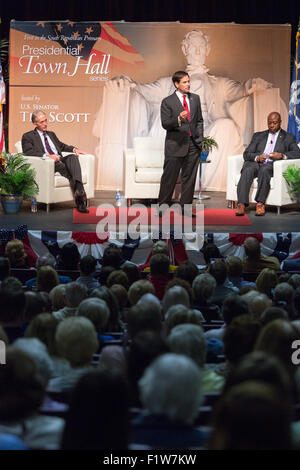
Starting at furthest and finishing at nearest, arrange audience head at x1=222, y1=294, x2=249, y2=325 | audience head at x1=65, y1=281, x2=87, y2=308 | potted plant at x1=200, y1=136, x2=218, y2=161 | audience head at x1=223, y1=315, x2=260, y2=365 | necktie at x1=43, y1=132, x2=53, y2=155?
potted plant at x1=200, y1=136, x2=218, y2=161 < necktie at x1=43, y1=132, x2=53, y2=155 < audience head at x1=65, y1=281, x2=87, y2=308 < audience head at x1=222, y1=294, x2=249, y2=325 < audience head at x1=223, y1=315, x2=260, y2=365

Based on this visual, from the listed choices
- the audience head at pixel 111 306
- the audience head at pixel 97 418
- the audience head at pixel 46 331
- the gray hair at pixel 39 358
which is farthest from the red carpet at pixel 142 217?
the audience head at pixel 97 418

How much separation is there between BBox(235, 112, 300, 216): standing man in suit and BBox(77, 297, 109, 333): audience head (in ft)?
14.1

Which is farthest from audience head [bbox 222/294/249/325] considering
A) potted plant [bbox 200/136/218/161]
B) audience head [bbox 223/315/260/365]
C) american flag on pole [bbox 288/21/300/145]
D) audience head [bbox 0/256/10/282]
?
american flag on pole [bbox 288/21/300/145]

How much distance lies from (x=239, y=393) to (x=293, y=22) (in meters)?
8.30

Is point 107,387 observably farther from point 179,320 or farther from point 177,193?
point 177,193

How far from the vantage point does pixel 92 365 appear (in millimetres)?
2771

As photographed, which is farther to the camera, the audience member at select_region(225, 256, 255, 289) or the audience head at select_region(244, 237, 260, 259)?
the audience head at select_region(244, 237, 260, 259)

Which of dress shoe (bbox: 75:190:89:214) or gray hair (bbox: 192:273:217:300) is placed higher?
dress shoe (bbox: 75:190:89:214)

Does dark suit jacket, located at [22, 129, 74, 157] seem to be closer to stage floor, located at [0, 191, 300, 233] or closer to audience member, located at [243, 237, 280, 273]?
stage floor, located at [0, 191, 300, 233]

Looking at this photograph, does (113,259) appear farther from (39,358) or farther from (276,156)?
(276,156)

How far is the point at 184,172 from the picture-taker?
749 centimetres

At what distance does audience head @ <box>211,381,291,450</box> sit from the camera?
5.66 ft

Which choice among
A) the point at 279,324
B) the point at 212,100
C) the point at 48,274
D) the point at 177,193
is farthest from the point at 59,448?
the point at 212,100

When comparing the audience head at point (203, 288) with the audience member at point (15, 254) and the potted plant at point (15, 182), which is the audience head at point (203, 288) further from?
the potted plant at point (15, 182)
